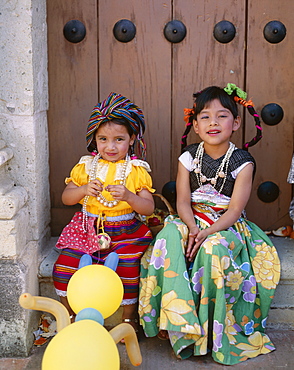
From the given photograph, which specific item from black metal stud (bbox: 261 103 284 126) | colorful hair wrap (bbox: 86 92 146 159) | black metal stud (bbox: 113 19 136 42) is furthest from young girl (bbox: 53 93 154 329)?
black metal stud (bbox: 261 103 284 126)

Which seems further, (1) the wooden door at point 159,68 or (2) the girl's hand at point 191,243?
(1) the wooden door at point 159,68

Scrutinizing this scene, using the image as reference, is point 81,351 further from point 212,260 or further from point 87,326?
point 212,260

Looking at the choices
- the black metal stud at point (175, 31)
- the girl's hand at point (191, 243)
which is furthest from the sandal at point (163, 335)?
the black metal stud at point (175, 31)

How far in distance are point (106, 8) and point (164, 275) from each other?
4.00ft

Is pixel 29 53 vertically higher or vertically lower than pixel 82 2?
lower

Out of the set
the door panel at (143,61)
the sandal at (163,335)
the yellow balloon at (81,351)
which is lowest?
the sandal at (163,335)

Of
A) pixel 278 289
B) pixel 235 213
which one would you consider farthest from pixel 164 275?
pixel 278 289

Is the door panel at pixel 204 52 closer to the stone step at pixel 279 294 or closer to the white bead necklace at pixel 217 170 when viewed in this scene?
the white bead necklace at pixel 217 170

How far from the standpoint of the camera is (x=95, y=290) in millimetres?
1498

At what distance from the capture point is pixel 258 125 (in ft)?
7.06

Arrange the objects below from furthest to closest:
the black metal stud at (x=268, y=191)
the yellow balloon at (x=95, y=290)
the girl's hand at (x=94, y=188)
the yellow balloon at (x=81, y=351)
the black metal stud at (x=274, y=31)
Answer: the black metal stud at (x=268, y=191), the black metal stud at (x=274, y=31), the girl's hand at (x=94, y=188), the yellow balloon at (x=95, y=290), the yellow balloon at (x=81, y=351)

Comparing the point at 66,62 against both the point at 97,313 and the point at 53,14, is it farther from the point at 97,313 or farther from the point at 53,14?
the point at 97,313

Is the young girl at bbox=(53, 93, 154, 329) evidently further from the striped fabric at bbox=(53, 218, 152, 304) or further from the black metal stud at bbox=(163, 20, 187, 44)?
the black metal stud at bbox=(163, 20, 187, 44)

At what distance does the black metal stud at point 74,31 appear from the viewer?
2.30 metres
